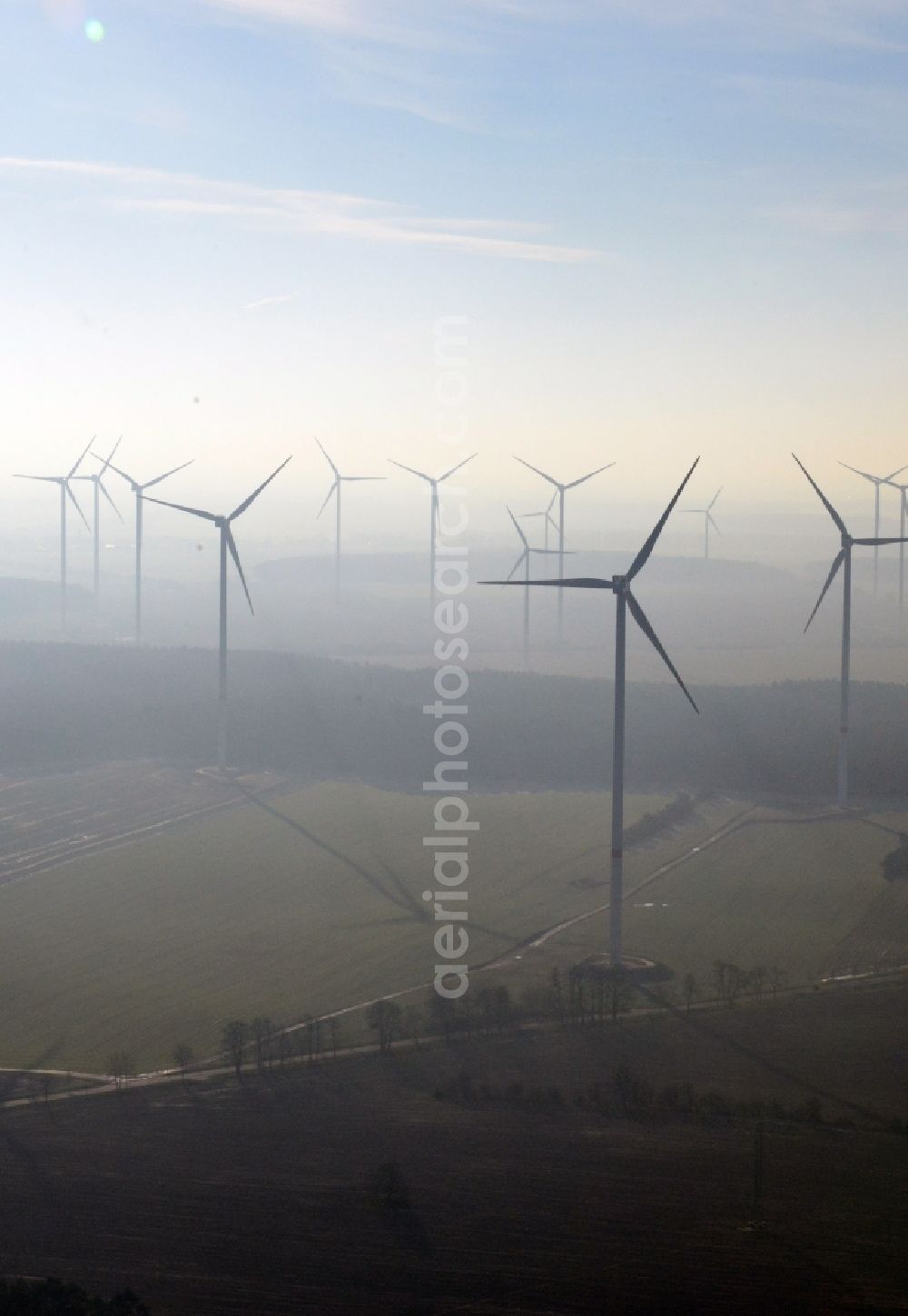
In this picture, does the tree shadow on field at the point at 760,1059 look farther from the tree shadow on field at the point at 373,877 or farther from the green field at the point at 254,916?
the tree shadow on field at the point at 373,877

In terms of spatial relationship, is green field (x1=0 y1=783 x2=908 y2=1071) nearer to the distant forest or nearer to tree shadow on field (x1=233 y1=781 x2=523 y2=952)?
tree shadow on field (x1=233 y1=781 x2=523 y2=952)

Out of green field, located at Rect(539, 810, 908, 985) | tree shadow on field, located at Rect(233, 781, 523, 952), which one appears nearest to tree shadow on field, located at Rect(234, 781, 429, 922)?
tree shadow on field, located at Rect(233, 781, 523, 952)

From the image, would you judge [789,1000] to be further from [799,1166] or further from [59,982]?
[59,982]

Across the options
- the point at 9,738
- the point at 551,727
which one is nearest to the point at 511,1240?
the point at 551,727

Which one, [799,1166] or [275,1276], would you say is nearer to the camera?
[275,1276]

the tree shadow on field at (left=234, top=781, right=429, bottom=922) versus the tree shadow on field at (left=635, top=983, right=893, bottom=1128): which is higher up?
the tree shadow on field at (left=234, top=781, right=429, bottom=922)

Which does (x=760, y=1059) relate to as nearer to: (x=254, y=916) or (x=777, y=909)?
(x=777, y=909)
